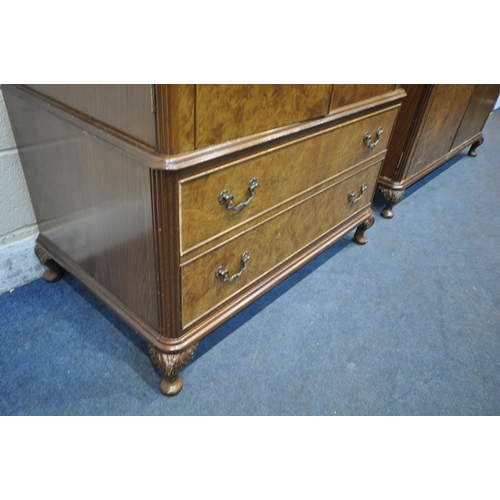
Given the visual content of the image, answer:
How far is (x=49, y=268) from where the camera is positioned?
1286 millimetres

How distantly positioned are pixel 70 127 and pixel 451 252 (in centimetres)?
144

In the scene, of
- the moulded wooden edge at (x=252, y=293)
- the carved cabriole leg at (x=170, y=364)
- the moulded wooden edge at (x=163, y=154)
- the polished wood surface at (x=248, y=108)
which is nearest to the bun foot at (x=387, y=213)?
the moulded wooden edge at (x=252, y=293)

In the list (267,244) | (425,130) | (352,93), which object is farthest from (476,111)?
(267,244)

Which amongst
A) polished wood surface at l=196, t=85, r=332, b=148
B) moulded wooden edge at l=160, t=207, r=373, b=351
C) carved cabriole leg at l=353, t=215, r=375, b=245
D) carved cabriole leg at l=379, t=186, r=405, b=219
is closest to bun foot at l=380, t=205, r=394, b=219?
carved cabriole leg at l=379, t=186, r=405, b=219

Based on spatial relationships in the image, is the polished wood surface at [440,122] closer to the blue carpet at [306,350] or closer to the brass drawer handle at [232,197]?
the blue carpet at [306,350]

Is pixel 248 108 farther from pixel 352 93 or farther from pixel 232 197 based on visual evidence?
pixel 352 93

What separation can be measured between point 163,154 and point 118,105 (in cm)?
13

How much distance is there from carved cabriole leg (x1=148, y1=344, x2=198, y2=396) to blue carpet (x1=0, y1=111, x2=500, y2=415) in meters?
0.03

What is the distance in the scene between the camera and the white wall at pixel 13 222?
1.09 m

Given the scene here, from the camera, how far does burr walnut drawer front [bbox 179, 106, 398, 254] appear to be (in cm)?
79

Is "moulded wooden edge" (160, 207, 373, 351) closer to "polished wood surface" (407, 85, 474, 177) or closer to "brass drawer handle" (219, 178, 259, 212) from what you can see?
"brass drawer handle" (219, 178, 259, 212)

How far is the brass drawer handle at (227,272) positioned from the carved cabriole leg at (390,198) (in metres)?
1.01

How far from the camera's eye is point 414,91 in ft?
5.23

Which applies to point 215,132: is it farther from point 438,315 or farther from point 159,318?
point 438,315
